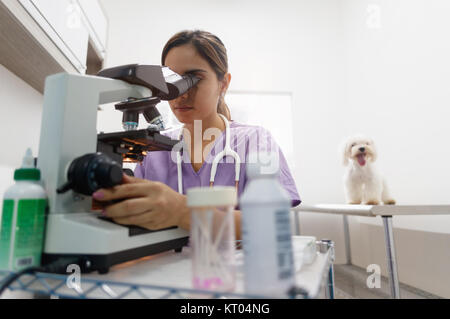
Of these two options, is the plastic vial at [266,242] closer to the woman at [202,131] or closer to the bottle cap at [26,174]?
the bottle cap at [26,174]

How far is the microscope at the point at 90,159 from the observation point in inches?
15.7

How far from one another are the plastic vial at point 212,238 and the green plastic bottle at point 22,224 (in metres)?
0.26

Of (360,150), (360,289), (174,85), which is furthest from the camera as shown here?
(360,289)

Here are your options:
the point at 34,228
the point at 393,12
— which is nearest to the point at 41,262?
the point at 34,228

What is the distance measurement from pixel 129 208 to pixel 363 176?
1.66 meters

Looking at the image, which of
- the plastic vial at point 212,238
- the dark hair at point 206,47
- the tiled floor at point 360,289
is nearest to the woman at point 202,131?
the dark hair at point 206,47

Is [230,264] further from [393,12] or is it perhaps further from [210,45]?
[393,12]

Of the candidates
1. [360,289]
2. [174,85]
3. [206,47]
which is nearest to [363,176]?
[360,289]

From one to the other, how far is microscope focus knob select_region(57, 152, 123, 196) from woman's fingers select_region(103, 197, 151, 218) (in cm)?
4

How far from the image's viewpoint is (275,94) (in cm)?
263

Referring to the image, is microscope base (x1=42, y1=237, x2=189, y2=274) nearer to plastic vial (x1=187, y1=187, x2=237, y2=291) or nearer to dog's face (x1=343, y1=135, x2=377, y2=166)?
plastic vial (x1=187, y1=187, x2=237, y2=291)

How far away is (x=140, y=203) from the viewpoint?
1.42ft

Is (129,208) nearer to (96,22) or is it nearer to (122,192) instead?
(122,192)

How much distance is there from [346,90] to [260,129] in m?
1.98
